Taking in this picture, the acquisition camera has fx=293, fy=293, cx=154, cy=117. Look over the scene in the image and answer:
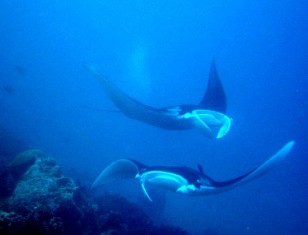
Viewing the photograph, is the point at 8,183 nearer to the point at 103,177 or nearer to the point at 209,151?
the point at 103,177

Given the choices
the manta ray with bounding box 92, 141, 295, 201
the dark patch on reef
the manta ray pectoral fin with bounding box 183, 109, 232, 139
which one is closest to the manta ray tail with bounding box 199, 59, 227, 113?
the manta ray pectoral fin with bounding box 183, 109, 232, 139

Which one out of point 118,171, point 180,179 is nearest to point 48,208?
point 118,171

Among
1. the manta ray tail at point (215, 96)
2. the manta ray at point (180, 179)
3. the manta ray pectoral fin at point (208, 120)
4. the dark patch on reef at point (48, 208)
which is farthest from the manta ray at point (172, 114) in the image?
the dark patch on reef at point (48, 208)

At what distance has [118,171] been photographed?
4.39 metres

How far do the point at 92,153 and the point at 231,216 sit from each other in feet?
47.4

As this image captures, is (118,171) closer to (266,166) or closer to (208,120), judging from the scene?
A: (208,120)

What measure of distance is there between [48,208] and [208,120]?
2.90 meters

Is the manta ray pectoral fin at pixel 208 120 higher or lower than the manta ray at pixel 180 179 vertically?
higher

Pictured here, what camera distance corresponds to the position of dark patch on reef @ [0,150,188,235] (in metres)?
3.94

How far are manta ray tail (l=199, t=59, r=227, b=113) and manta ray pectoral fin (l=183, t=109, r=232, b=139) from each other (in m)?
0.61

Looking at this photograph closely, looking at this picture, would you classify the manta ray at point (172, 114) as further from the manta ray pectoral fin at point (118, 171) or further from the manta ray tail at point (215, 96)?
the manta ray pectoral fin at point (118, 171)

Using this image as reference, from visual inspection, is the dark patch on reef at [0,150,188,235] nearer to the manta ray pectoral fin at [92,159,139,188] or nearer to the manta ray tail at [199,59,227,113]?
the manta ray pectoral fin at [92,159,139,188]

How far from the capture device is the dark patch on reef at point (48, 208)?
3936 mm

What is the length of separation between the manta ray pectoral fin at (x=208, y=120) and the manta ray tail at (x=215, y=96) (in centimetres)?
61
